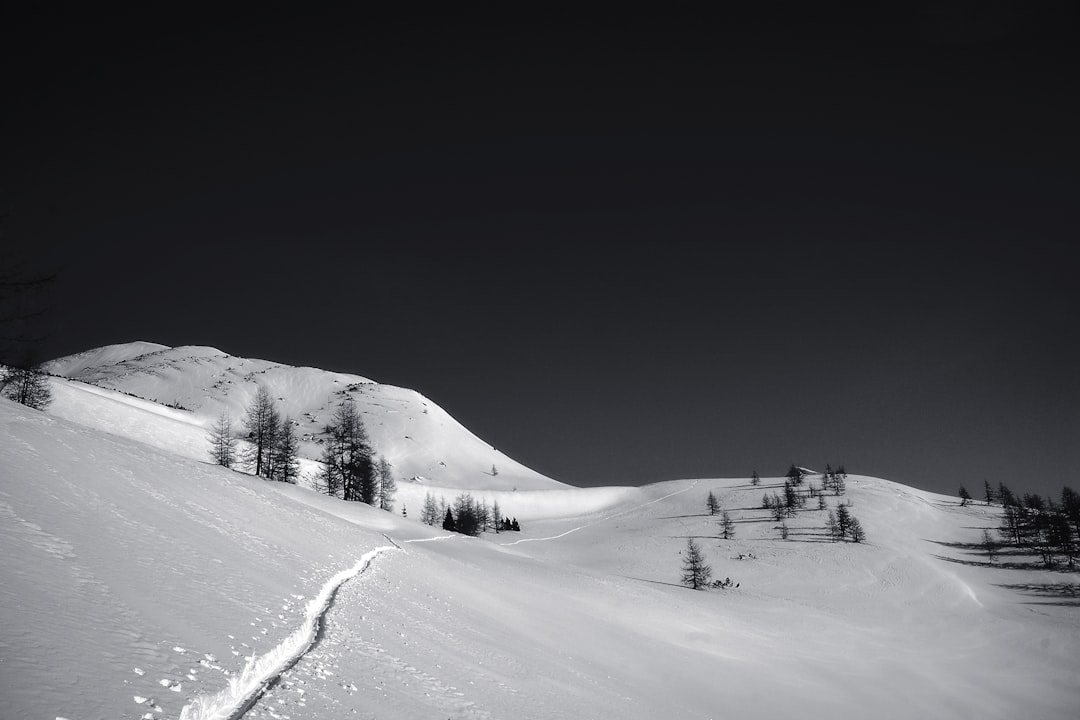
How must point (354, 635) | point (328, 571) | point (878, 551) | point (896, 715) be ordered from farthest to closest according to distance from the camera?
point (878, 551), point (896, 715), point (328, 571), point (354, 635)

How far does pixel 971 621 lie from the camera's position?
43.7 m

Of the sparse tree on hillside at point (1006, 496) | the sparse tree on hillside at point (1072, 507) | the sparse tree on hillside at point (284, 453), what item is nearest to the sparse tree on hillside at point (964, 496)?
the sparse tree on hillside at point (1006, 496)

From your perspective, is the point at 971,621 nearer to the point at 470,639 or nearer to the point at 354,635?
the point at 470,639

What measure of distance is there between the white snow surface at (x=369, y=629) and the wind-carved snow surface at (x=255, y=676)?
0.03 m

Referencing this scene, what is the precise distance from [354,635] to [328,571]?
5.60 m

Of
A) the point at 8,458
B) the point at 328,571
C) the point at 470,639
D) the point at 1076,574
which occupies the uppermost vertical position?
the point at 8,458

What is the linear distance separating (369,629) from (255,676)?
11.9ft

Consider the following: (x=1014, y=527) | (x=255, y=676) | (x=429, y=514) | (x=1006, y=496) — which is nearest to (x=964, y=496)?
(x=1006, y=496)

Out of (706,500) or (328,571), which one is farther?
(706,500)

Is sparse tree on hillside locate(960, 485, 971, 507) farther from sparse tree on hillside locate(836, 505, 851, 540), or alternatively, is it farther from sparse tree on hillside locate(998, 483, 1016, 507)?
sparse tree on hillside locate(836, 505, 851, 540)

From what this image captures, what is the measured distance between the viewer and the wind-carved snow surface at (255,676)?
4.57 meters

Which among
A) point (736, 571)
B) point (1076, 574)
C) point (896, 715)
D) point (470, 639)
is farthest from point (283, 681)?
point (1076, 574)

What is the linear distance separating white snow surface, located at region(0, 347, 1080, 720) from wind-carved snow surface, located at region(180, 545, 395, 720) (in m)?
0.03

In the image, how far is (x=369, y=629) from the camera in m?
9.07
